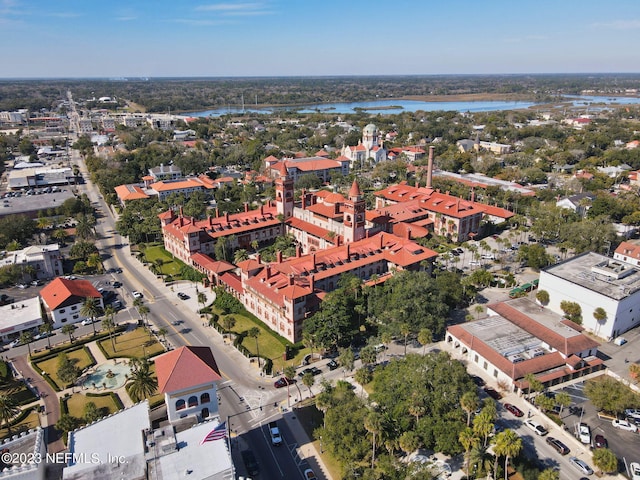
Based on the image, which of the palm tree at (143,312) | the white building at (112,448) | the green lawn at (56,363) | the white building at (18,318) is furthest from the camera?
the palm tree at (143,312)

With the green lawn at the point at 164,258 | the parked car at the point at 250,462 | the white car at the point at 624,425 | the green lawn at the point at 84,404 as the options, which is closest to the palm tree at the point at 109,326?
the green lawn at the point at 84,404

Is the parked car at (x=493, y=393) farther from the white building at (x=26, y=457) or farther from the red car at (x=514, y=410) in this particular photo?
the white building at (x=26, y=457)

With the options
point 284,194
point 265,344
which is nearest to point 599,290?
point 265,344

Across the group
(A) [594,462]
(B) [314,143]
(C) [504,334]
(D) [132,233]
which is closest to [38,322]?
(D) [132,233]

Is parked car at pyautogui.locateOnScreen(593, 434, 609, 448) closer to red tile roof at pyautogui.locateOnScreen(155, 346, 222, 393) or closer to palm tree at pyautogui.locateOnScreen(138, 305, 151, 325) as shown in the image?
red tile roof at pyautogui.locateOnScreen(155, 346, 222, 393)

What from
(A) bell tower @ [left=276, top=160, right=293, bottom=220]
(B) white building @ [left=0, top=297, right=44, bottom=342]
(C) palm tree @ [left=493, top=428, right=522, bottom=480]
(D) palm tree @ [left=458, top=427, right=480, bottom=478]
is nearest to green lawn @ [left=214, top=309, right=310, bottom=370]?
Result: (D) palm tree @ [left=458, top=427, right=480, bottom=478]

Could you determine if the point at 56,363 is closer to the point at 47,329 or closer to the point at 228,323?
the point at 47,329
